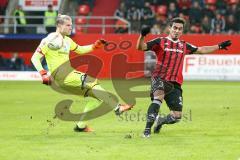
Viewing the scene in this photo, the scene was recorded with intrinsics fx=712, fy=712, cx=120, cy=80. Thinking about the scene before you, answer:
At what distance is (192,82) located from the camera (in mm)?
29609

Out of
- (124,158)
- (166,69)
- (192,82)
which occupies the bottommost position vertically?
(192,82)

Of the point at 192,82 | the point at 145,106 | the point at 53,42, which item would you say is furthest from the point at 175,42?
the point at 192,82

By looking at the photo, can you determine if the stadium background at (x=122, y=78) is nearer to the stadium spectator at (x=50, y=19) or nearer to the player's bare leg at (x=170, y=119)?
the player's bare leg at (x=170, y=119)

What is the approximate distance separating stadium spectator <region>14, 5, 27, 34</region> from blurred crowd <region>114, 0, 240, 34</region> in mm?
4439

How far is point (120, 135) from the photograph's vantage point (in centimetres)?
1318

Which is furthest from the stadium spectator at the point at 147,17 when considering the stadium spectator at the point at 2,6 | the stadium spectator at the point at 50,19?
the stadium spectator at the point at 2,6

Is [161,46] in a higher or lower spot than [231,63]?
higher

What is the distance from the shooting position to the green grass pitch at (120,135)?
10.9 metres

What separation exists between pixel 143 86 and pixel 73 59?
469 centimetres

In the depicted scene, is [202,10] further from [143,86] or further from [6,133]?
[6,133]

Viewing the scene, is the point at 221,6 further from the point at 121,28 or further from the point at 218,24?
the point at 121,28

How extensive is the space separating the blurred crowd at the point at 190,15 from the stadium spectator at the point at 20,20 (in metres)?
4.44

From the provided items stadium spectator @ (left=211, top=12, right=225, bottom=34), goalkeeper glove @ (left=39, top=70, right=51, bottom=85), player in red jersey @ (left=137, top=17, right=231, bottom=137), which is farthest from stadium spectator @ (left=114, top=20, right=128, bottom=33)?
goalkeeper glove @ (left=39, top=70, right=51, bottom=85)

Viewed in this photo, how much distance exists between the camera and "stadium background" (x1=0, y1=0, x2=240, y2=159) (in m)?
11.6
